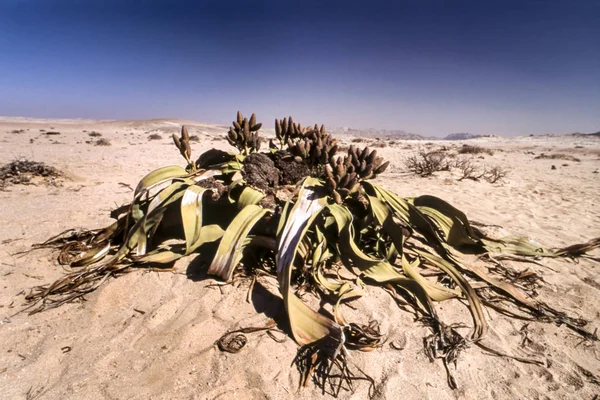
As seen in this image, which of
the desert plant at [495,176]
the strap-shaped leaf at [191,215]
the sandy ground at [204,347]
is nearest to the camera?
the sandy ground at [204,347]

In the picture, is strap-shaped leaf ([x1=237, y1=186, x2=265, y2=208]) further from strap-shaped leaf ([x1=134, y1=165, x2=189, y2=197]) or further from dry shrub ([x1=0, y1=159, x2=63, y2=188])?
dry shrub ([x1=0, y1=159, x2=63, y2=188])

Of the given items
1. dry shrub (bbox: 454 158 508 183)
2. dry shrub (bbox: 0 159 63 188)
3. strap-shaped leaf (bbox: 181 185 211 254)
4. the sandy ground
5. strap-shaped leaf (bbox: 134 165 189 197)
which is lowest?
the sandy ground

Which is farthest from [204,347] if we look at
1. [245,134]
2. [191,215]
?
[245,134]

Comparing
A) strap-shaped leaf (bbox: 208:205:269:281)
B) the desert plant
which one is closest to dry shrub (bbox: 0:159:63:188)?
strap-shaped leaf (bbox: 208:205:269:281)

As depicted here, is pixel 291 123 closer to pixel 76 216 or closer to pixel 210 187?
pixel 210 187

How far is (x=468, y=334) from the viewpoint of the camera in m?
1.50

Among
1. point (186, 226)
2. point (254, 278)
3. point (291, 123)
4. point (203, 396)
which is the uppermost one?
point (291, 123)

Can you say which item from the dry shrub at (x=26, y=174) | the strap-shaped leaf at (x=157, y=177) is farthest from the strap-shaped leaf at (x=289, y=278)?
the dry shrub at (x=26, y=174)

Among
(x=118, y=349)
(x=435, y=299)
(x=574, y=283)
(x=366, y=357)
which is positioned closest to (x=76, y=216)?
(x=118, y=349)

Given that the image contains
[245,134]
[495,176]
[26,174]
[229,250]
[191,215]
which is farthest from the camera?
[495,176]

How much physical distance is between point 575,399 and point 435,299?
62cm

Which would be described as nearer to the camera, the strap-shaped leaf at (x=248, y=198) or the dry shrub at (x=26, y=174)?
the strap-shaped leaf at (x=248, y=198)

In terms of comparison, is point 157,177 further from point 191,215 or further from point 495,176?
point 495,176

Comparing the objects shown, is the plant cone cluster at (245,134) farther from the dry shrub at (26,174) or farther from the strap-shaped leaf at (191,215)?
the dry shrub at (26,174)
